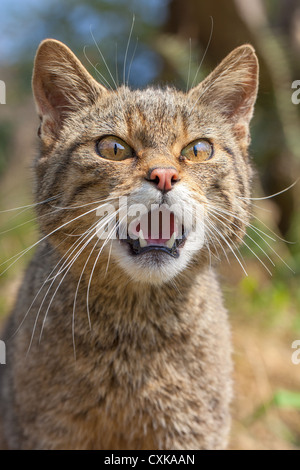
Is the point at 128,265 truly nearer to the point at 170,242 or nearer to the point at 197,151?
the point at 170,242

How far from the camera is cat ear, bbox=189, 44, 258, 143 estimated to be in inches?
96.0

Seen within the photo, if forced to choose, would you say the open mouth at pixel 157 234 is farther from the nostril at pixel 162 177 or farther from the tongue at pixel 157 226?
the nostril at pixel 162 177

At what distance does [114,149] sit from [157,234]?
0.40 m

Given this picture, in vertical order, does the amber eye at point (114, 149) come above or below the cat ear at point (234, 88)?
below

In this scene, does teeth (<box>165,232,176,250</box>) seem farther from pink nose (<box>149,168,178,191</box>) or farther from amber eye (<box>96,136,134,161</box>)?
amber eye (<box>96,136,134,161</box>)

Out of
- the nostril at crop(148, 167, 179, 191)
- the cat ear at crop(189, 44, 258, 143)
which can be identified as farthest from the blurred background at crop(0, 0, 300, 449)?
the nostril at crop(148, 167, 179, 191)

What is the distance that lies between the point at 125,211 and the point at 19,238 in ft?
9.98

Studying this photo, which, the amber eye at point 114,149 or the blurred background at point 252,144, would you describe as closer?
the amber eye at point 114,149

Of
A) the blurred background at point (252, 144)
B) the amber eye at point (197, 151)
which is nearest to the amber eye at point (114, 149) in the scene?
the amber eye at point (197, 151)

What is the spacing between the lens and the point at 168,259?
208 centimetres

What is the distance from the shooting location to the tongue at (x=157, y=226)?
1.99 metres

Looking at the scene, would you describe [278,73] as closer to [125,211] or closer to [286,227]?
[286,227]

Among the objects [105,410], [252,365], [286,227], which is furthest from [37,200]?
[286,227]

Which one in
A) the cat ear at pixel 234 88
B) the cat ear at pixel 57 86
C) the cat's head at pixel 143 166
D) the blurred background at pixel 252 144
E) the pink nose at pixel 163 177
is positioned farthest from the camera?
the blurred background at pixel 252 144
